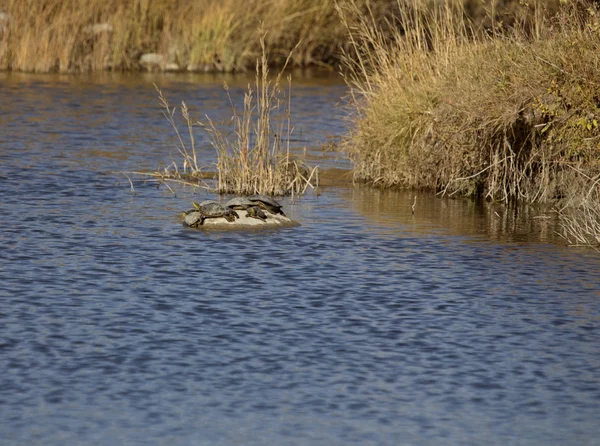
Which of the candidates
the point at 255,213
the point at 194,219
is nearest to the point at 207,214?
the point at 194,219

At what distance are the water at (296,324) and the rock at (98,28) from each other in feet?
40.3

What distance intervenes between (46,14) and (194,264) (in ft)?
52.8

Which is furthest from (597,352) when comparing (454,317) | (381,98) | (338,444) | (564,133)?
(381,98)

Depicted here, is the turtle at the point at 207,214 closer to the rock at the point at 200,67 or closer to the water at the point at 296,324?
the water at the point at 296,324

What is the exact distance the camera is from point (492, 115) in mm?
12492

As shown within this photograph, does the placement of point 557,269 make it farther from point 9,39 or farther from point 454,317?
point 9,39

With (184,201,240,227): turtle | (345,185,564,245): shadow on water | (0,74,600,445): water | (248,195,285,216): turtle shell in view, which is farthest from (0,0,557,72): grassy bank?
(184,201,240,227): turtle

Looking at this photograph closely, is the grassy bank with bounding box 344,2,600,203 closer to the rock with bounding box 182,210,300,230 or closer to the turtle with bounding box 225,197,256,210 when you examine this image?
the rock with bounding box 182,210,300,230

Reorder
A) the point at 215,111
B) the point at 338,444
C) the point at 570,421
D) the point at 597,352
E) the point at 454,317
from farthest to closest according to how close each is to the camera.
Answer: the point at 215,111, the point at 454,317, the point at 597,352, the point at 570,421, the point at 338,444

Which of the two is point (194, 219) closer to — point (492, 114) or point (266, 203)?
point (266, 203)

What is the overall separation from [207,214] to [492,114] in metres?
3.28

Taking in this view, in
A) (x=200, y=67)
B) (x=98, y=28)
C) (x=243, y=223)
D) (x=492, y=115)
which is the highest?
(x=98, y=28)

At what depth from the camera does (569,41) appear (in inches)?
459

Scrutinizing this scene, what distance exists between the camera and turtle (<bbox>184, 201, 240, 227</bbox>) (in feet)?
37.4
